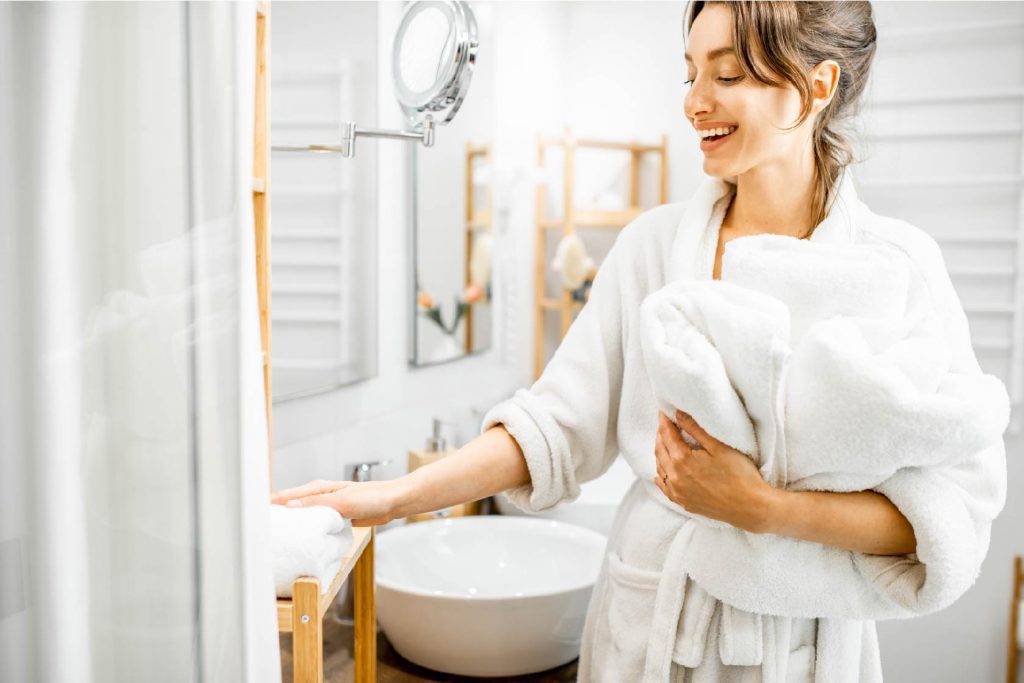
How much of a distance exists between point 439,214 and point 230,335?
1.17m

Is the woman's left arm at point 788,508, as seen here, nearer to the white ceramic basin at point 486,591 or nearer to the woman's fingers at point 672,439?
the woman's fingers at point 672,439

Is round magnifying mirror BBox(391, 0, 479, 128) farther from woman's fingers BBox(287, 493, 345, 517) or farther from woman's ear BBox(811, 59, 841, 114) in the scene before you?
woman's fingers BBox(287, 493, 345, 517)

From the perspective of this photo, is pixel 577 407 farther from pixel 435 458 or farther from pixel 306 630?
pixel 435 458

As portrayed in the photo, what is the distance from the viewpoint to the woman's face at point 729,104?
848mm

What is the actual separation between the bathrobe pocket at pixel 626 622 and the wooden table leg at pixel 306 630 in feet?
1.09

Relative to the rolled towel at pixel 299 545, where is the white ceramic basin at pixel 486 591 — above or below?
below

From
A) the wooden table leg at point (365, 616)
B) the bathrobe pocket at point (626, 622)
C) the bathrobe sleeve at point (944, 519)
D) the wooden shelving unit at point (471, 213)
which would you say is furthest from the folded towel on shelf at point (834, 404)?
the wooden shelving unit at point (471, 213)

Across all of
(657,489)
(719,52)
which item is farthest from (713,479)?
(719,52)

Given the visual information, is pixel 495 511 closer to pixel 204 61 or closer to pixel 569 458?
pixel 569 458

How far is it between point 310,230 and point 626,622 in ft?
2.42

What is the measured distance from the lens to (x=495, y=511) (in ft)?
5.14

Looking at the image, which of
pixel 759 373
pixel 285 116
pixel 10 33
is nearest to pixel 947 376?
pixel 759 373

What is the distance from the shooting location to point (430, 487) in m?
0.87

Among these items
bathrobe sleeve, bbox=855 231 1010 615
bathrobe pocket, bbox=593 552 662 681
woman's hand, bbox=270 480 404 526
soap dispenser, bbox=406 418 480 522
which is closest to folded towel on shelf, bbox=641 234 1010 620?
bathrobe sleeve, bbox=855 231 1010 615
